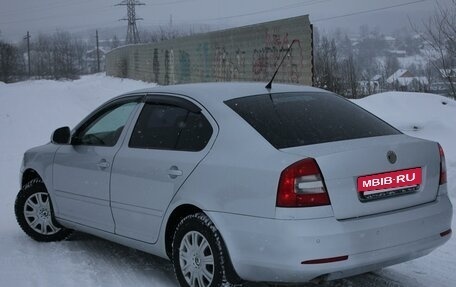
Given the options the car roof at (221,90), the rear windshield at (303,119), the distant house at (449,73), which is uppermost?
the distant house at (449,73)

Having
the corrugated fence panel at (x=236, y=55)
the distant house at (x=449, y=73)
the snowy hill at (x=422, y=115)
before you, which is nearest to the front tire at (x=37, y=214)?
the snowy hill at (x=422, y=115)

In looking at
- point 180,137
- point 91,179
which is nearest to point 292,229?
point 180,137

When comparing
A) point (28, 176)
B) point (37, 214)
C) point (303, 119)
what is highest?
point (303, 119)

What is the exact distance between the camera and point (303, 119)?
4.16 m

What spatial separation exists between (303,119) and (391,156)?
695mm

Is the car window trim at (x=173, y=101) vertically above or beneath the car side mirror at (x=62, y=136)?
above

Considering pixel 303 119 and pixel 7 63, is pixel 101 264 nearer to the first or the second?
pixel 303 119

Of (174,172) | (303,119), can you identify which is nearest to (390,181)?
(303,119)

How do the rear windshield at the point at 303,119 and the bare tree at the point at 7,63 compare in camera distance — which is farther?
the bare tree at the point at 7,63

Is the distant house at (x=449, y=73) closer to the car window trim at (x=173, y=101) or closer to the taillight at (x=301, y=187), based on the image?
the car window trim at (x=173, y=101)

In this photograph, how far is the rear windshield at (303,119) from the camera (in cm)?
391

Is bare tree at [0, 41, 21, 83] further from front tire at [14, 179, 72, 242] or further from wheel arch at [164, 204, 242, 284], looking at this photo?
wheel arch at [164, 204, 242, 284]

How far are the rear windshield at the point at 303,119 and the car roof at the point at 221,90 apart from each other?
3.7 inches

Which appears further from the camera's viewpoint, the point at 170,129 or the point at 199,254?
the point at 170,129
